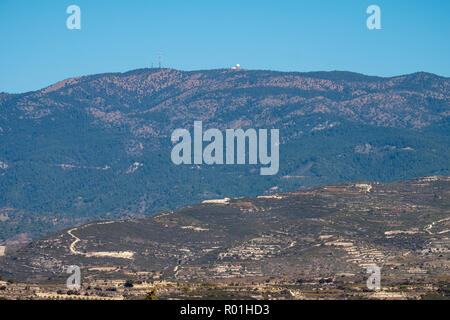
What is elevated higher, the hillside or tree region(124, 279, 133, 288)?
tree region(124, 279, 133, 288)

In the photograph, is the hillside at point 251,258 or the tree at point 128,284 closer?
the tree at point 128,284

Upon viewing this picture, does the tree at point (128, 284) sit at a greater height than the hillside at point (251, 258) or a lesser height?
greater

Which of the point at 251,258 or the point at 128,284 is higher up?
the point at 128,284

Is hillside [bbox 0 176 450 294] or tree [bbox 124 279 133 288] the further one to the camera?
hillside [bbox 0 176 450 294]

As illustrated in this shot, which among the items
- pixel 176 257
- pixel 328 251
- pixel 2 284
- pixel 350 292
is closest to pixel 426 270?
pixel 328 251

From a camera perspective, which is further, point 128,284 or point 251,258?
point 251,258
